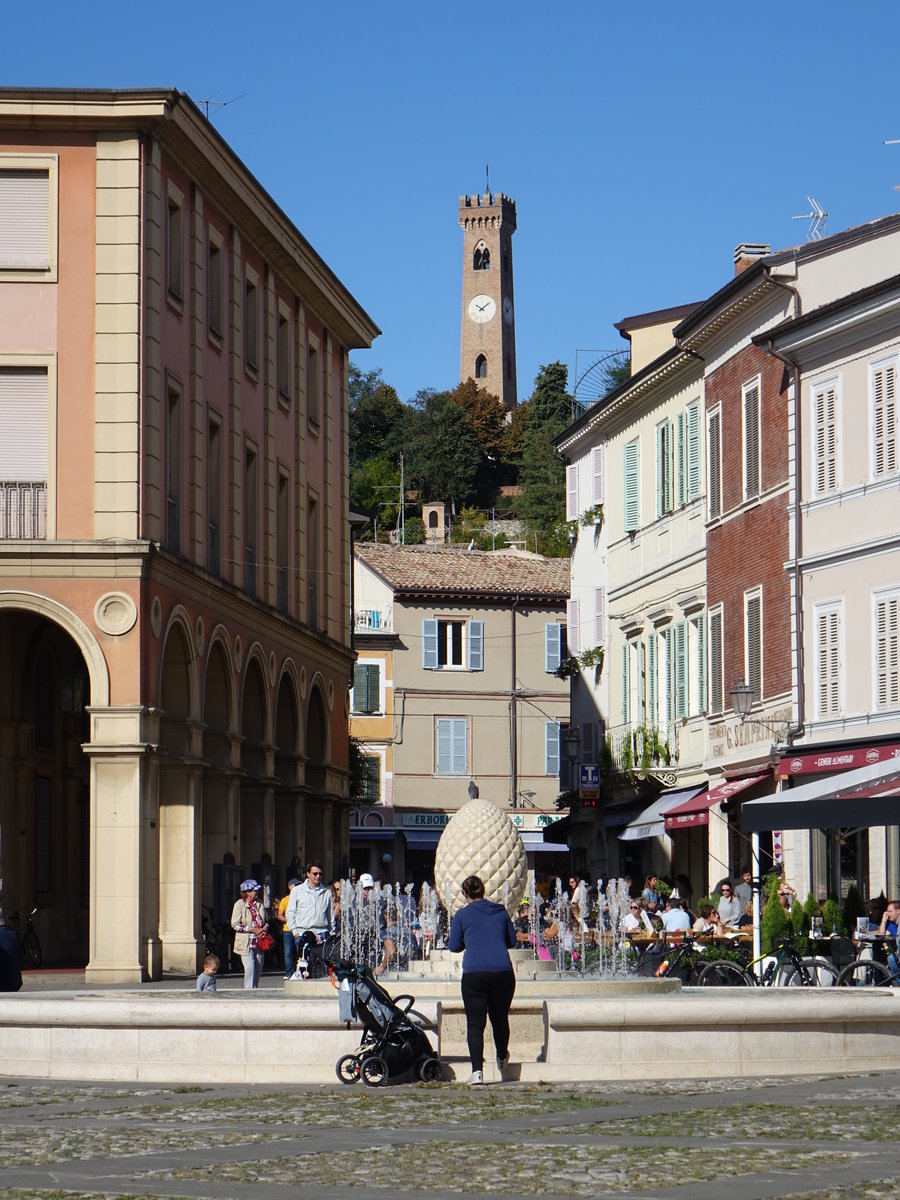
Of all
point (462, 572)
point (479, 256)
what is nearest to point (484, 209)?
point (479, 256)

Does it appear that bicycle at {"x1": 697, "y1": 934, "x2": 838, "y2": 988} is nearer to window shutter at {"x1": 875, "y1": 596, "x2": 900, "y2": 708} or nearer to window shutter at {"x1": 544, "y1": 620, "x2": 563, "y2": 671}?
window shutter at {"x1": 875, "y1": 596, "x2": 900, "y2": 708}

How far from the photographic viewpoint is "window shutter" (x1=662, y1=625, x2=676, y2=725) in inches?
1731

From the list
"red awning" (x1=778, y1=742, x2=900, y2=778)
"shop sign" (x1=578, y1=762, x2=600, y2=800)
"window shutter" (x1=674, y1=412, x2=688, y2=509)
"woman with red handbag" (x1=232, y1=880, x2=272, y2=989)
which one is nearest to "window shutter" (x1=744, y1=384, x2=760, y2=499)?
"window shutter" (x1=674, y1=412, x2=688, y2=509)

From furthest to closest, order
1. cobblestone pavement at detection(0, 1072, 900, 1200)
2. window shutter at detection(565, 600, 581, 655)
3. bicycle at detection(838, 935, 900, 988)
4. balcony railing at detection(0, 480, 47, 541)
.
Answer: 1. window shutter at detection(565, 600, 581, 655)
2. balcony railing at detection(0, 480, 47, 541)
3. bicycle at detection(838, 935, 900, 988)
4. cobblestone pavement at detection(0, 1072, 900, 1200)

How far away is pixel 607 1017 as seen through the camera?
54.2ft

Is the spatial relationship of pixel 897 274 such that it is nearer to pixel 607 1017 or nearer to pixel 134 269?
pixel 134 269

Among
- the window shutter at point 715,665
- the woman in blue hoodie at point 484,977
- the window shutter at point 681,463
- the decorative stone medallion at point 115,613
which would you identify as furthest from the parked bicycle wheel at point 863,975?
the window shutter at point 681,463

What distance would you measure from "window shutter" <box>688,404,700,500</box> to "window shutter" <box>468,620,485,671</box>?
31.9 metres

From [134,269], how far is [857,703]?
12740 mm

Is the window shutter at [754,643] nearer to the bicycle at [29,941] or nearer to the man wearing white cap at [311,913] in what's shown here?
the bicycle at [29,941]

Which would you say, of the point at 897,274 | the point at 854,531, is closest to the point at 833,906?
the point at 854,531

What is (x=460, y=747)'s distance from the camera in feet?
245

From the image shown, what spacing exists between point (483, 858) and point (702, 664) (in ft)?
78.0

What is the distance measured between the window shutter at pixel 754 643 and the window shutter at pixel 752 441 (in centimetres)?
189
